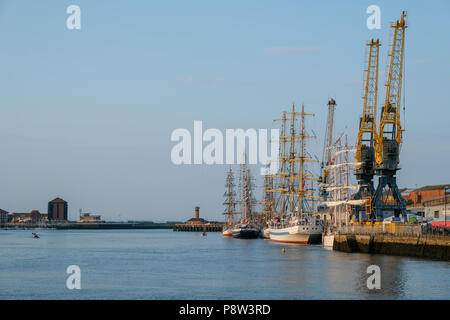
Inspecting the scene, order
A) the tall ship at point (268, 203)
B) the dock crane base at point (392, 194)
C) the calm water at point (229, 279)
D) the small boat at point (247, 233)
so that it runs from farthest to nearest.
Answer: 1. the tall ship at point (268, 203)
2. the small boat at point (247, 233)
3. the dock crane base at point (392, 194)
4. the calm water at point (229, 279)

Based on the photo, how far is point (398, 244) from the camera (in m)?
77.2

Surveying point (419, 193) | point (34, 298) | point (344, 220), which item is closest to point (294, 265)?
point (34, 298)

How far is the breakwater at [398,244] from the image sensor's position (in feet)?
224

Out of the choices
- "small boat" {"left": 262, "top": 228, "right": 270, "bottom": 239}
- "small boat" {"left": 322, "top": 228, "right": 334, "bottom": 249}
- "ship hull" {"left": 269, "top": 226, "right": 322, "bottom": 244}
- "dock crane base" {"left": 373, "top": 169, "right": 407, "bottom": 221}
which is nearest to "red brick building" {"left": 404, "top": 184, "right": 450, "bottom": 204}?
"small boat" {"left": 262, "top": 228, "right": 270, "bottom": 239}

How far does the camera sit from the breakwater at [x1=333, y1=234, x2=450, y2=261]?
2692 inches

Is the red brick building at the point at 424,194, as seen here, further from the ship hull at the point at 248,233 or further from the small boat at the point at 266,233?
the ship hull at the point at 248,233

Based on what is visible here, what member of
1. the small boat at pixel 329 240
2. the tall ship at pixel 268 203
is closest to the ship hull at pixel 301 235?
the small boat at pixel 329 240

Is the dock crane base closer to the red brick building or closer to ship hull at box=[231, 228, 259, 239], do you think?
the red brick building

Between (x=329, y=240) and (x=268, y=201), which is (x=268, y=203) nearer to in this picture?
(x=268, y=201)

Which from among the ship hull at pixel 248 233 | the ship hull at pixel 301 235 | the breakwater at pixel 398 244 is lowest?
the ship hull at pixel 248 233

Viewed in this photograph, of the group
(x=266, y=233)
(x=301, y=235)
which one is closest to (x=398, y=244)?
(x=301, y=235)

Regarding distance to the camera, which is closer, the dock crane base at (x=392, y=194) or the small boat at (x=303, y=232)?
the dock crane base at (x=392, y=194)

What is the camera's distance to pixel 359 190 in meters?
114
